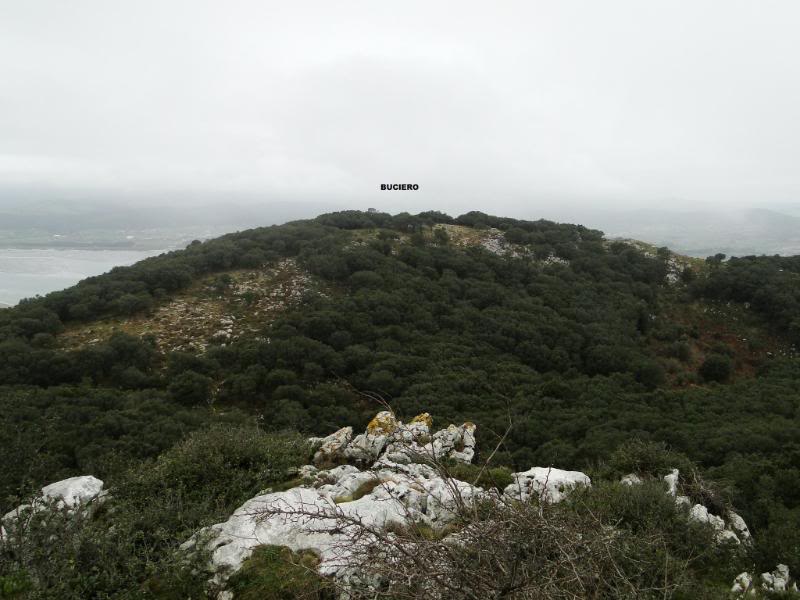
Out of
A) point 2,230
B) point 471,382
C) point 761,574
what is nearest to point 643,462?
point 761,574

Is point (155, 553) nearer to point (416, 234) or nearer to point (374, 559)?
point (374, 559)

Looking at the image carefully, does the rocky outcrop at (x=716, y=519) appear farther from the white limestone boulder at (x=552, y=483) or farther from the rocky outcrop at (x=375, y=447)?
the rocky outcrop at (x=375, y=447)

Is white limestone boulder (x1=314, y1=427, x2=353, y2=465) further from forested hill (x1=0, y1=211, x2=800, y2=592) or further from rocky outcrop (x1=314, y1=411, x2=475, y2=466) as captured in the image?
forested hill (x1=0, y1=211, x2=800, y2=592)

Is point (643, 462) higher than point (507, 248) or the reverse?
the reverse

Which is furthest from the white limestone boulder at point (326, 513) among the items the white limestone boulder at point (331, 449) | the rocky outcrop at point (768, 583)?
the rocky outcrop at point (768, 583)

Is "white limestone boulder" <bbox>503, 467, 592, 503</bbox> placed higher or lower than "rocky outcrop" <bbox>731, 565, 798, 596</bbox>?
lower

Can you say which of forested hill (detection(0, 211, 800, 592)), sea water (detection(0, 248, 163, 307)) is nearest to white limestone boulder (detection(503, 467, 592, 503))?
forested hill (detection(0, 211, 800, 592))

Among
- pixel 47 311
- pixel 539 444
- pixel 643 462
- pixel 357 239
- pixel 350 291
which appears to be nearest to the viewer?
pixel 643 462
